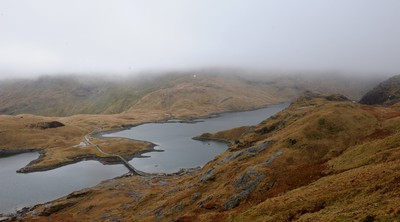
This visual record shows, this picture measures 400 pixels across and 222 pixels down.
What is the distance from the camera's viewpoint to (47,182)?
168 m

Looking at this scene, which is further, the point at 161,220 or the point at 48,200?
the point at 48,200

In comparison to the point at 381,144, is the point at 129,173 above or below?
below

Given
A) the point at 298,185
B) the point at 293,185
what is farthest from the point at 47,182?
the point at 298,185

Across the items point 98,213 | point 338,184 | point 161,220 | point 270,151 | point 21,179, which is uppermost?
point 338,184

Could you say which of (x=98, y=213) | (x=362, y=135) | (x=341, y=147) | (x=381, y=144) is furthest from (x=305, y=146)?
(x=98, y=213)

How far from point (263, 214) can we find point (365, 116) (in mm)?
63839

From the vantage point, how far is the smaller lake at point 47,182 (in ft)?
466

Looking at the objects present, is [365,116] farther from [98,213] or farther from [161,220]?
[98,213]

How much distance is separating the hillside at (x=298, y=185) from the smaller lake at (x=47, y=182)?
2003 cm

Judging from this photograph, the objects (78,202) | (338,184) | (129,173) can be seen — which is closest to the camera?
(338,184)

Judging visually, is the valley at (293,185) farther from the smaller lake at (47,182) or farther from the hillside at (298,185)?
the smaller lake at (47,182)

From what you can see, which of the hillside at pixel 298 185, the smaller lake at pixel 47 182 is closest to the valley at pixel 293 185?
the hillside at pixel 298 185

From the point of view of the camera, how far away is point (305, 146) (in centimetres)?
7806

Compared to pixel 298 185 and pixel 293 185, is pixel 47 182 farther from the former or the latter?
pixel 298 185
